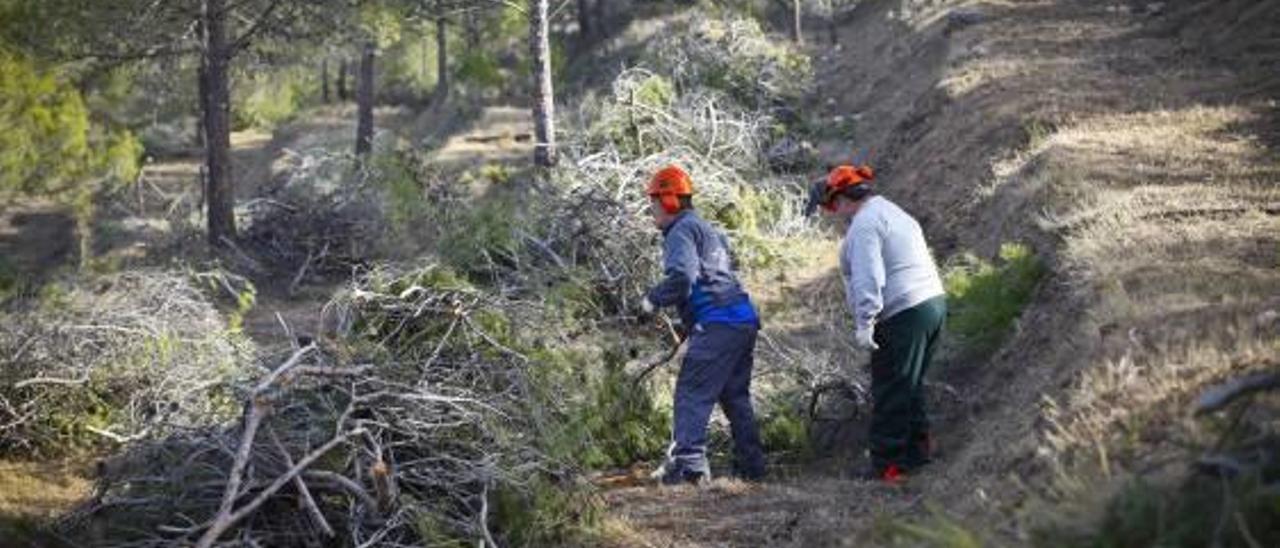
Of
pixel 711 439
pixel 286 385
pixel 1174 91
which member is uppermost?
pixel 1174 91

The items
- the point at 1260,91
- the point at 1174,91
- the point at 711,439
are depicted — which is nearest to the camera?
the point at 711,439

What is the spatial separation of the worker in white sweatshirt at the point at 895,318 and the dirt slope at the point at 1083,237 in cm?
25

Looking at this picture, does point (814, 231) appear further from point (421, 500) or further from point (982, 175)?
point (421, 500)

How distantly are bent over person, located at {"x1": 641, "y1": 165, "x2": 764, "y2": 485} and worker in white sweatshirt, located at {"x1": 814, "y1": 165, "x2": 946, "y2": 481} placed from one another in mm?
706

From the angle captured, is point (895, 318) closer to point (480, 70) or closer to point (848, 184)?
point (848, 184)

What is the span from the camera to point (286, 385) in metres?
6.27

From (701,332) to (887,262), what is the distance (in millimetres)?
1095

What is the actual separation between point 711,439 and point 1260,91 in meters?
6.85

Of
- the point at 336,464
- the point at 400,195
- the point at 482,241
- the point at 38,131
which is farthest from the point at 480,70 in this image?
the point at 336,464

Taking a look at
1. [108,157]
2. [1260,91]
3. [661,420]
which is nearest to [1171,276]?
[661,420]

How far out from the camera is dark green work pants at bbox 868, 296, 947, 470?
6.82m

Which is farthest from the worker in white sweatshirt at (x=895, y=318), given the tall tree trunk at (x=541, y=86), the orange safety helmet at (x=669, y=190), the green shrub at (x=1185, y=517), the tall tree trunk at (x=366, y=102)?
the tall tree trunk at (x=366, y=102)

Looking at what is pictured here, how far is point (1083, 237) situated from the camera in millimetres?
8281

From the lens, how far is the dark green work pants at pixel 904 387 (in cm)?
682
